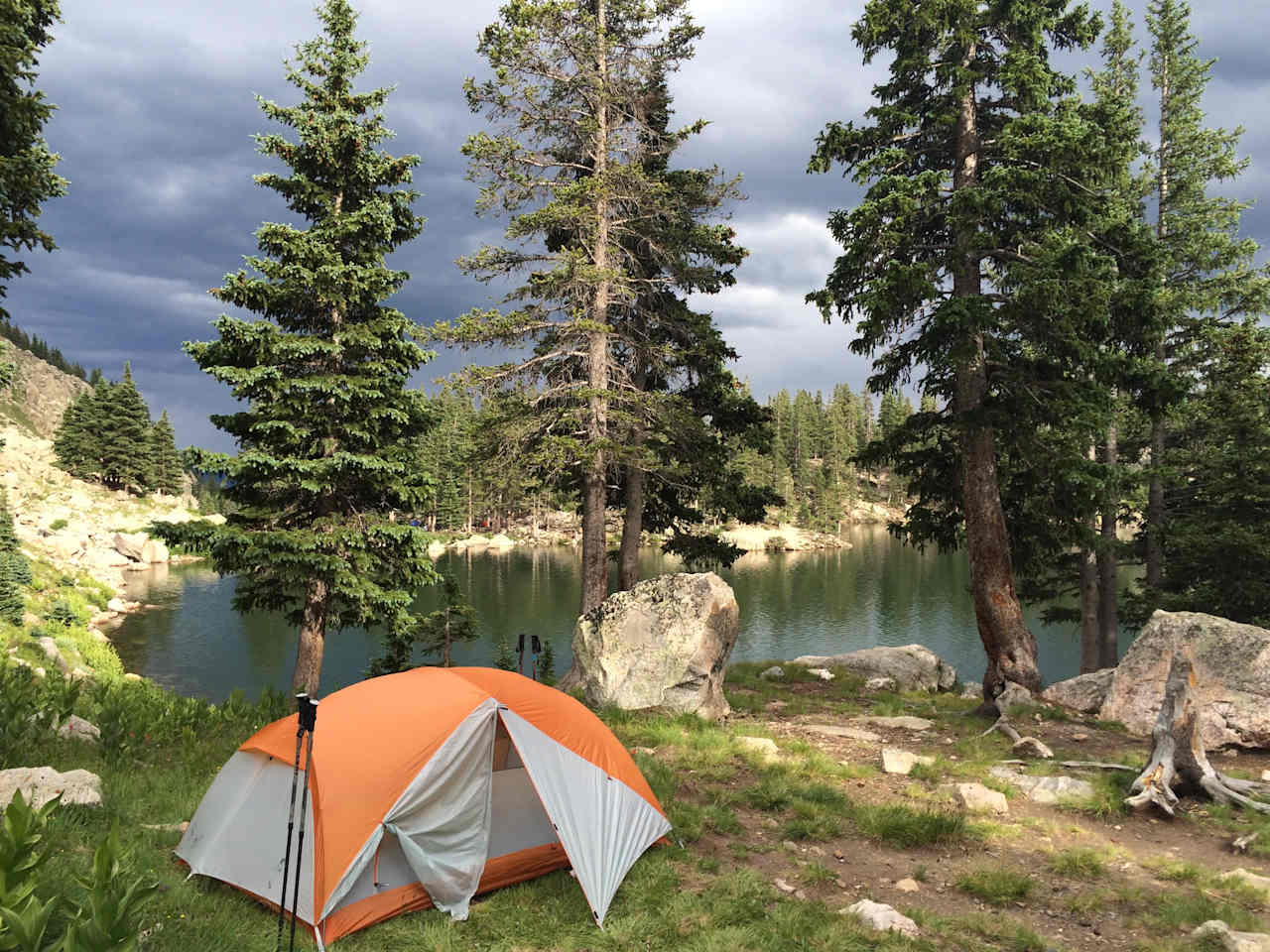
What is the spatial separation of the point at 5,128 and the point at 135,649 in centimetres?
2722

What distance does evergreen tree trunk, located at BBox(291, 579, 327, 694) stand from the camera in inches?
535

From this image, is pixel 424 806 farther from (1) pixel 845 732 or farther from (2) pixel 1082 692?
(2) pixel 1082 692

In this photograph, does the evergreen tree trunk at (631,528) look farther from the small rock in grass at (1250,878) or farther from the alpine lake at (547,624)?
the small rock in grass at (1250,878)

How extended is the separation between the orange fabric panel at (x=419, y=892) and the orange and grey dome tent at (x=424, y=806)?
0.4 inches

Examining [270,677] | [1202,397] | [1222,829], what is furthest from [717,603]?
[270,677]

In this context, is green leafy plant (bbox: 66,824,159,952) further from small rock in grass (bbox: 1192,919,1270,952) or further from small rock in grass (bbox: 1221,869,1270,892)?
A: small rock in grass (bbox: 1221,869,1270,892)

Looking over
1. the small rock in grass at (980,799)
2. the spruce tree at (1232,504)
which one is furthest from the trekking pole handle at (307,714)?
the spruce tree at (1232,504)

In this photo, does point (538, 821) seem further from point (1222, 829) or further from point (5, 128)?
point (5, 128)

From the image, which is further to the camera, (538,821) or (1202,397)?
(1202,397)

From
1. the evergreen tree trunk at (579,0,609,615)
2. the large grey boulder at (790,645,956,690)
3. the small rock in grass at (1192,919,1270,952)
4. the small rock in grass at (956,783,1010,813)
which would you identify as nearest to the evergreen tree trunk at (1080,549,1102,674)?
the large grey boulder at (790,645,956,690)

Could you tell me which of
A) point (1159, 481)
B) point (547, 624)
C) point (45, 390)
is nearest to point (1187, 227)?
point (1159, 481)

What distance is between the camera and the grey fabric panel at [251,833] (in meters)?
6.07

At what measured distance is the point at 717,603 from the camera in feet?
44.1

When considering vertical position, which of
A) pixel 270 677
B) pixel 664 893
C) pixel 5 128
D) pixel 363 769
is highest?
pixel 5 128
